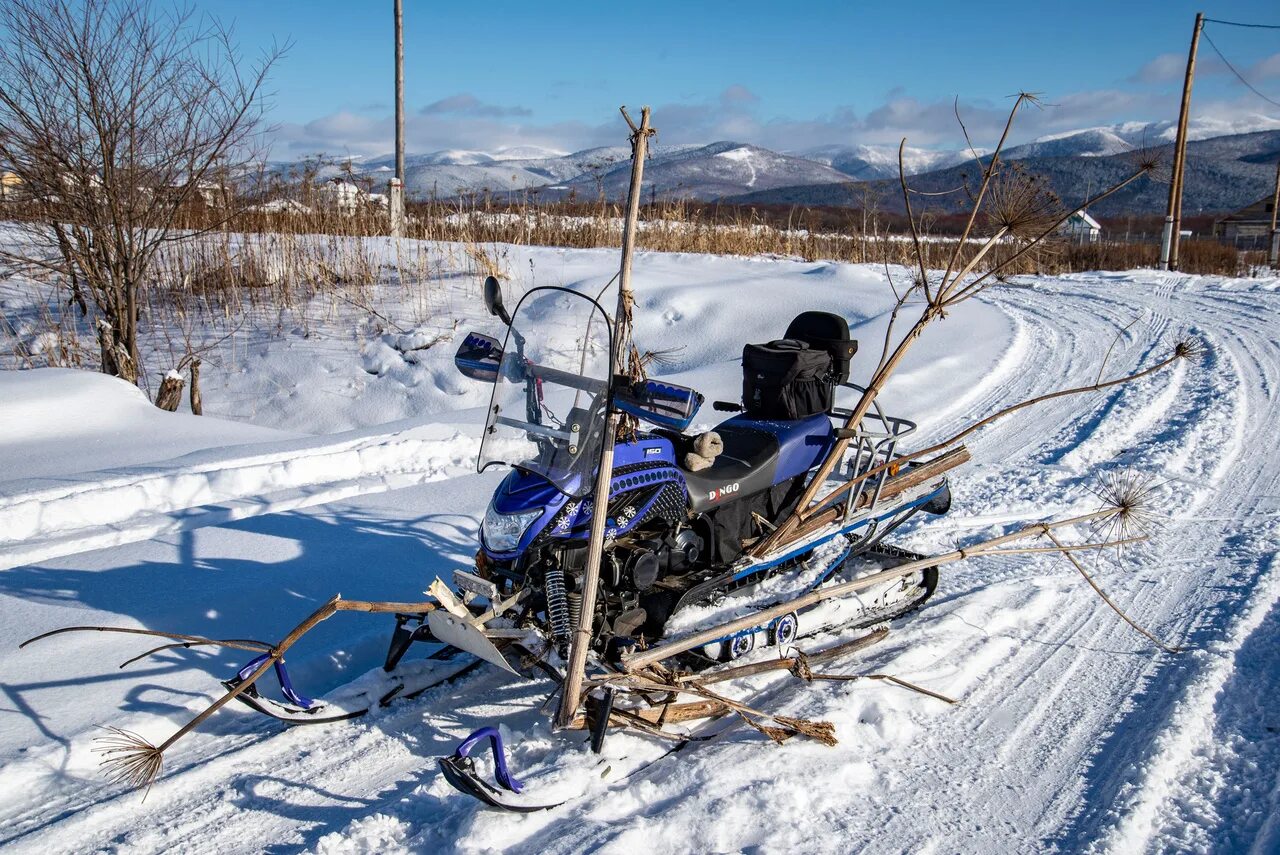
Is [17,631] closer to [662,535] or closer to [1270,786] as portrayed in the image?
[662,535]

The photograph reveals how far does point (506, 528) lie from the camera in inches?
121

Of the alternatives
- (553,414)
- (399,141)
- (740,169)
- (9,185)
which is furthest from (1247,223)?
(553,414)

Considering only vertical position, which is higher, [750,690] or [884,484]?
[884,484]

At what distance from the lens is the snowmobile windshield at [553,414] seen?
122 inches

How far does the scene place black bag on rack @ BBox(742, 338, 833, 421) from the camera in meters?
4.07

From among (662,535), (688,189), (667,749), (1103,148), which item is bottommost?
(667,749)

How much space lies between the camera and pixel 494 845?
247 centimetres

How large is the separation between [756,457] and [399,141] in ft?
44.5

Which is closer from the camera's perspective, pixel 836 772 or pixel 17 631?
pixel 836 772

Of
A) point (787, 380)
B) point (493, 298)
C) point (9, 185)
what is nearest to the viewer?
point (493, 298)

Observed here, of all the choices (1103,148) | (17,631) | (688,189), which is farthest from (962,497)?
(1103,148)

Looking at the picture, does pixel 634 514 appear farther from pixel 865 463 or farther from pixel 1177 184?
pixel 1177 184

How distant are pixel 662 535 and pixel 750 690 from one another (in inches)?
27.2

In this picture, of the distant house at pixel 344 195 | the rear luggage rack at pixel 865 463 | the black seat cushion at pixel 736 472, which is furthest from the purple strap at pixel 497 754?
the distant house at pixel 344 195
